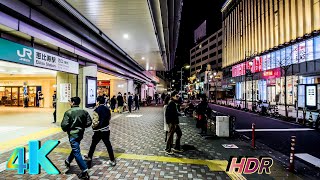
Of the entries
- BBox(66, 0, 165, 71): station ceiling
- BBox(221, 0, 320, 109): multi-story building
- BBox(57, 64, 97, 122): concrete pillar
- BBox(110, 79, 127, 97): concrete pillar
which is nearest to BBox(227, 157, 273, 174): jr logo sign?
BBox(66, 0, 165, 71): station ceiling

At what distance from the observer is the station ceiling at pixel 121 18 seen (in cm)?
816

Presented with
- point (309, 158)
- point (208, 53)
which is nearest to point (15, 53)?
point (309, 158)

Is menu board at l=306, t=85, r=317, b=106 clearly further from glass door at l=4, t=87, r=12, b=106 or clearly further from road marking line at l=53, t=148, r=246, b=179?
glass door at l=4, t=87, r=12, b=106

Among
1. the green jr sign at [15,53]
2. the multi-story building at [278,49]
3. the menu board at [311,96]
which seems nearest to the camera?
the green jr sign at [15,53]

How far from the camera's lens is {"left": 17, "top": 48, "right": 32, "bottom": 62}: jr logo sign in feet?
24.9

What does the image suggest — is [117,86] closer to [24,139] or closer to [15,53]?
[24,139]

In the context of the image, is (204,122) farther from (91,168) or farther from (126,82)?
(126,82)

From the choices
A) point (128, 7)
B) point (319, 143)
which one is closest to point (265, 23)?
point (319, 143)

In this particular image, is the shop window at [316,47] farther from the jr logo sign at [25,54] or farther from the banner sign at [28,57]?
the jr logo sign at [25,54]

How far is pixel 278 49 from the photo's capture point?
35.2 m

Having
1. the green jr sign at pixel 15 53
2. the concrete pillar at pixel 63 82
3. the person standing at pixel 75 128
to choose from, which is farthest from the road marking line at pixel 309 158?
the concrete pillar at pixel 63 82

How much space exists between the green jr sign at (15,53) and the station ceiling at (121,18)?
7.11 feet

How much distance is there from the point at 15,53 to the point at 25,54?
537mm

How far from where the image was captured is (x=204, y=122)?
11195mm
